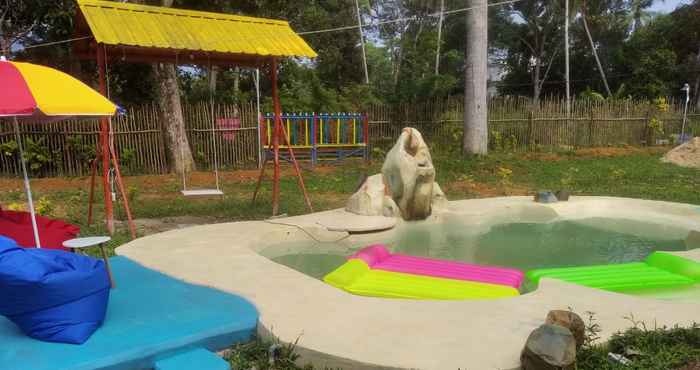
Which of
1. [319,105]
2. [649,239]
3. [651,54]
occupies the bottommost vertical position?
[649,239]

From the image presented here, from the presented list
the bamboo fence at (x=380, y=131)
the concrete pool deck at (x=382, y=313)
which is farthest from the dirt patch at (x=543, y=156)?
the concrete pool deck at (x=382, y=313)

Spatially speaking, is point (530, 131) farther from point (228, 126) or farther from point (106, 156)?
point (106, 156)

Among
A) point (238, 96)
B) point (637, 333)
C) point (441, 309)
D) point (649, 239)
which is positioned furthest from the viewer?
point (238, 96)

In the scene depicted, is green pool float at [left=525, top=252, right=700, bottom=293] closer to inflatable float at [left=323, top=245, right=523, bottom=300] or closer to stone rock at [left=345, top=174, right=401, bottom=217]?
inflatable float at [left=323, top=245, right=523, bottom=300]

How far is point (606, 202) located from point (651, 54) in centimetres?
2606

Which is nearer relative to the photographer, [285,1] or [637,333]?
[637,333]

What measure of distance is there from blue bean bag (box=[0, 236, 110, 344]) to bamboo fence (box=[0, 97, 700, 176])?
760 cm

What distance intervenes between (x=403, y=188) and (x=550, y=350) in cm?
545

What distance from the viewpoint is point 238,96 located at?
66.8 feet

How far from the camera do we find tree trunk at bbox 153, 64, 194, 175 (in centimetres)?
1448

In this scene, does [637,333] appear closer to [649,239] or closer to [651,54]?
[649,239]

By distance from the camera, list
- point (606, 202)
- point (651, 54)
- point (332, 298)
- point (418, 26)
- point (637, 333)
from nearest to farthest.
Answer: point (637, 333) → point (332, 298) → point (606, 202) → point (651, 54) → point (418, 26)

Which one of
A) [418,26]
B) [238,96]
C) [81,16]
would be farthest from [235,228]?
[418,26]

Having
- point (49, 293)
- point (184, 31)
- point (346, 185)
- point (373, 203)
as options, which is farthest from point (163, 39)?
point (346, 185)
